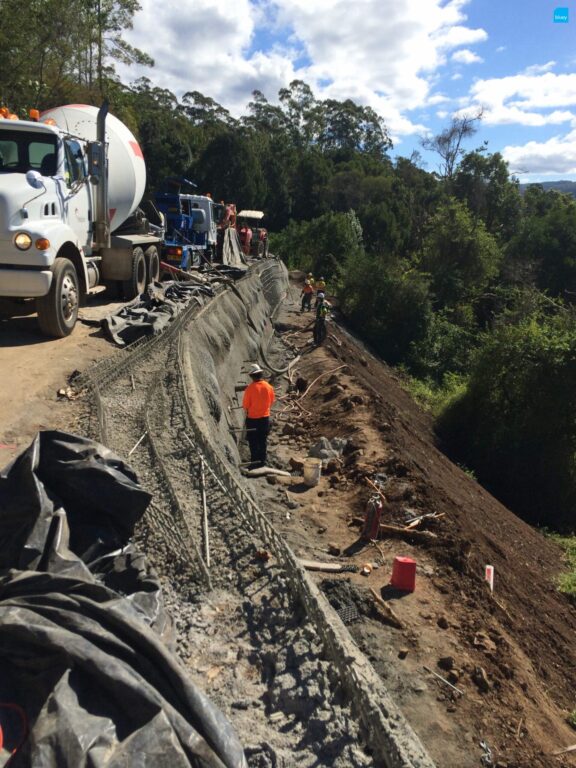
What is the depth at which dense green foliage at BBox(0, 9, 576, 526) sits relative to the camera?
15.7 metres

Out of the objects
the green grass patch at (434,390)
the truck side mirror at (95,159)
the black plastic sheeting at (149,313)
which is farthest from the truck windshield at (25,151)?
the green grass patch at (434,390)

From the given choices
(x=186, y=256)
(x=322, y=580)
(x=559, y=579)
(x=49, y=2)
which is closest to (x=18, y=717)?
(x=322, y=580)

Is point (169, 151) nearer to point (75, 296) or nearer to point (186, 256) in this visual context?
point (186, 256)

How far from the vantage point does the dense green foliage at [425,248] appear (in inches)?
618

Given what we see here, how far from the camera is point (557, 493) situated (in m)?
15.1

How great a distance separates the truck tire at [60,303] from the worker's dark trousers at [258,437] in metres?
3.17

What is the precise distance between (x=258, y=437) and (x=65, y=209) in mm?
4671

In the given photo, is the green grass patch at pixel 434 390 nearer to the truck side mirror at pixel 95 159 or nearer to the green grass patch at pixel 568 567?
the green grass patch at pixel 568 567

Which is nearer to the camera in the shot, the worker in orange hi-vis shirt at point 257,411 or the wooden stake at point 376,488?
the wooden stake at point 376,488

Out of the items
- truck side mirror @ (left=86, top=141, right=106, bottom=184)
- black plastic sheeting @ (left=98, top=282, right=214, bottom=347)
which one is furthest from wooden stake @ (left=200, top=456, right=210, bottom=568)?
truck side mirror @ (left=86, top=141, right=106, bottom=184)

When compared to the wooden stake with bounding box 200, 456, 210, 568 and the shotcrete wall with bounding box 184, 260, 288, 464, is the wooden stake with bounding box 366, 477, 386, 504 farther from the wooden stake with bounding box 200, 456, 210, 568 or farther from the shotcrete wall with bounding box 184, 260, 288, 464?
the wooden stake with bounding box 200, 456, 210, 568

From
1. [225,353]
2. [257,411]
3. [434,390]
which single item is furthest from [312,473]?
[434,390]

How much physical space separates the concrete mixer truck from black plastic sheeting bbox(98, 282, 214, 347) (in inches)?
23.6

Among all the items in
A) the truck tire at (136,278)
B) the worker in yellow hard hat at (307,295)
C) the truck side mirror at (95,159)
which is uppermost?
the truck side mirror at (95,159)
